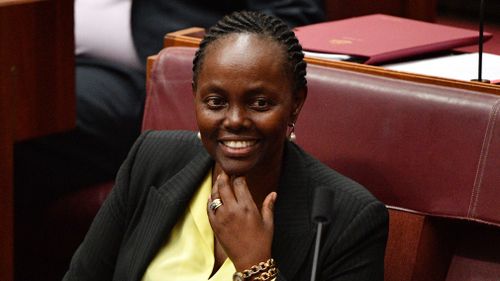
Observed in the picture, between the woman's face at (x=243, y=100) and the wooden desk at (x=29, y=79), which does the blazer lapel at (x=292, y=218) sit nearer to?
the woman's face at (x=243, y=100)

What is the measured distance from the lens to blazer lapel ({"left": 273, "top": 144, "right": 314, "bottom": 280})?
1.40m

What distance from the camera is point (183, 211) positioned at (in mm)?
1493

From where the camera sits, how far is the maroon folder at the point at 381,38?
6.05ft

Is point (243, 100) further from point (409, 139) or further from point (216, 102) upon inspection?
point (409, 139)

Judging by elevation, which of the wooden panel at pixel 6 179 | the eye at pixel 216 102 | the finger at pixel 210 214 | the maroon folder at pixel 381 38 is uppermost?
the eye at pixel 216 102

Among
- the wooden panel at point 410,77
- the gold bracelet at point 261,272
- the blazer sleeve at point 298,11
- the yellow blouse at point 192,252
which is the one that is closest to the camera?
the gold bracelet at point 261,272

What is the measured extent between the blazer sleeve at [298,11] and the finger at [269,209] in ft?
3.60

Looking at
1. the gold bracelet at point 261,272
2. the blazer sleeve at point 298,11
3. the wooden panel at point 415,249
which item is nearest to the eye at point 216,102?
the gold bracelet at point 261,272

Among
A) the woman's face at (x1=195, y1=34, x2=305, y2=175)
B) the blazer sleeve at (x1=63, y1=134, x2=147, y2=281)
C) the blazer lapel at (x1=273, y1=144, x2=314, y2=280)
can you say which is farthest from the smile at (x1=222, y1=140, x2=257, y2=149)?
the blazer sleeve at (x1=63, y1=134, x2=147, y2=281)

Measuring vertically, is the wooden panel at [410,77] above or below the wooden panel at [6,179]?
above

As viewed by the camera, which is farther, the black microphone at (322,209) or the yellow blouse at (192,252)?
the yellow blouse at (192,252)

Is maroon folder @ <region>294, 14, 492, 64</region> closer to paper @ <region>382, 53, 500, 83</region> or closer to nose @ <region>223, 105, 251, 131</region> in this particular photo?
paper @ <region>382, 53, 500, 83</region>

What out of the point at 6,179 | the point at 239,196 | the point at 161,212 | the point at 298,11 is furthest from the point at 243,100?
the point at 298,11

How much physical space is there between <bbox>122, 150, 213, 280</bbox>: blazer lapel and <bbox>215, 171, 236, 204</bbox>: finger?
0.34 ft
